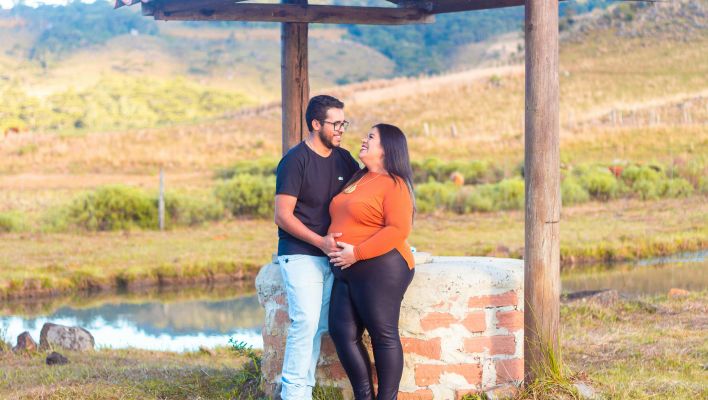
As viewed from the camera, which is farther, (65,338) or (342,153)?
(65,338)

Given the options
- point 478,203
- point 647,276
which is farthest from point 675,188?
point 647,276

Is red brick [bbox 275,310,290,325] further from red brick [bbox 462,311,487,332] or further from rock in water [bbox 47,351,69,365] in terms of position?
rock in water [bbox 47,351,69,365]

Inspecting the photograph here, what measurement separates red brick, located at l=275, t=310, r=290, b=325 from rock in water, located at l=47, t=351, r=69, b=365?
3038 millimetres

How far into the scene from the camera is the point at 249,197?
22.2 metres

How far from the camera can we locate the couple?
19.1ft

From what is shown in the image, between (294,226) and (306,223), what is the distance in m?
0.15

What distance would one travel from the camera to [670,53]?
57188 mm

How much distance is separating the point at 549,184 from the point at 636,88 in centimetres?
4747

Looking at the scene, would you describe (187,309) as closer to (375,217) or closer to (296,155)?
(296,155)

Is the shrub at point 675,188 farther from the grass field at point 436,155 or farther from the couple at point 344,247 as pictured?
the couple at point 344,247

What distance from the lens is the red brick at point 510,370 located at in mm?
6449

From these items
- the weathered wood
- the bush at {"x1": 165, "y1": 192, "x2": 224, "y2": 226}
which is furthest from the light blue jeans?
the bush at {"x1": 165, "y1": 192, "x2": 224, "y2": 226}

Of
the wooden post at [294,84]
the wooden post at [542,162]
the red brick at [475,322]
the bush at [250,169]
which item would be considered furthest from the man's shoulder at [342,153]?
the bush at [250,169]

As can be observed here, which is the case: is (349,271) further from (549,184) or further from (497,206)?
(497,206)
